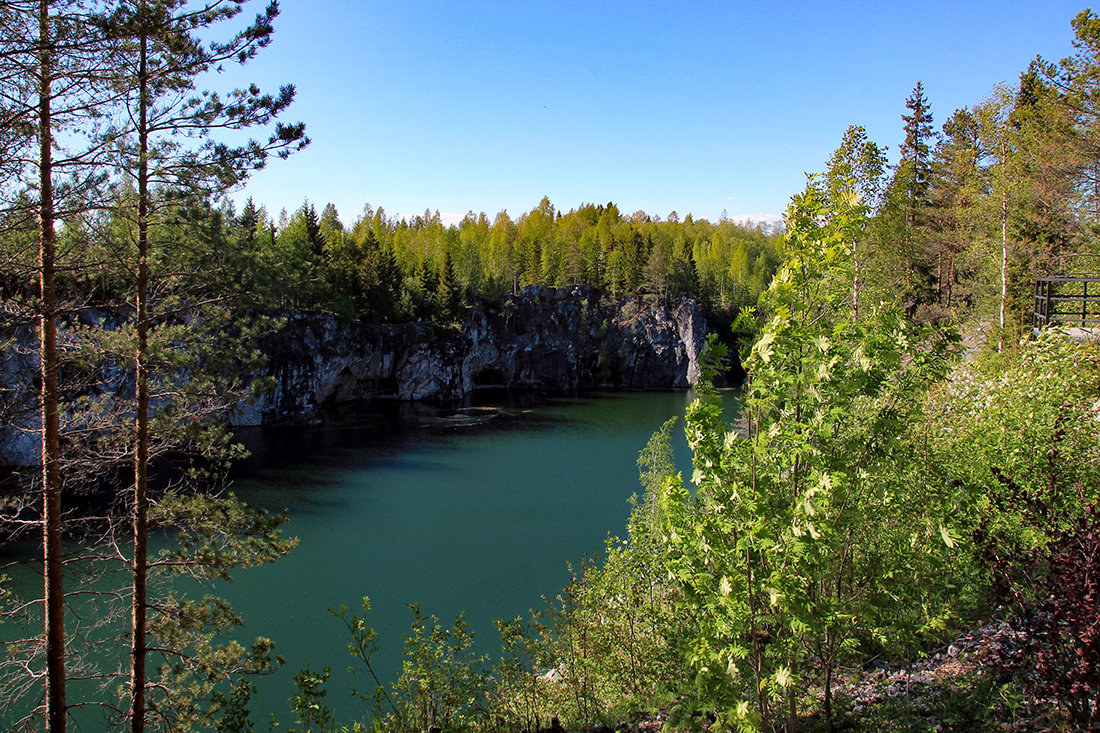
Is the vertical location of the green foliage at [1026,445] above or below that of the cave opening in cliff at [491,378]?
above

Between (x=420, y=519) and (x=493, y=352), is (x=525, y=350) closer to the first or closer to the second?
(x=493, y=352)

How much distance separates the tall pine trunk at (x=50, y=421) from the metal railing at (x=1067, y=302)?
13.0 metres

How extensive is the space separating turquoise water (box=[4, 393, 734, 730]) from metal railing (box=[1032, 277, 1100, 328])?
13827 mm

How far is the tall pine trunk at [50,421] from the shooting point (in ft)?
20.8

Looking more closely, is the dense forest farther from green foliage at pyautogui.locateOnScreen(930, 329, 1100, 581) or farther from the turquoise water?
the turquoise water

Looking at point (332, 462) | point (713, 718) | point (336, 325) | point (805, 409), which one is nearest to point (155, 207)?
point (805, 409)

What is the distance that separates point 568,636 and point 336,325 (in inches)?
1864

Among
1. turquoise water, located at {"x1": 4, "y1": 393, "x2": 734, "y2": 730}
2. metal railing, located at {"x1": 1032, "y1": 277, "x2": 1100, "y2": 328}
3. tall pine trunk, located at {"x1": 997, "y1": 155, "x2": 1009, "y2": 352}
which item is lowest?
turquoise water, located at {"x1": 4, "y1": 393, "x2": 734, "y2": 730}

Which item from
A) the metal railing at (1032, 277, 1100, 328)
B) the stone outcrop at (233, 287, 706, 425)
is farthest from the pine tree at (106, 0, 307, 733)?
the stone outcrop at (233, 287, 706, 425)

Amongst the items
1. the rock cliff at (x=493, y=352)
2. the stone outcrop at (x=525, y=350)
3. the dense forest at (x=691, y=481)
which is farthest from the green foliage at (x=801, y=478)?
the stone outcrop at (x=525, y=350)

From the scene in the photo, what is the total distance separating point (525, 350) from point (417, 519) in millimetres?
43182

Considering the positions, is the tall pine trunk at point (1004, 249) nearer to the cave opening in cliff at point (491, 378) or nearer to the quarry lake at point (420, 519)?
the quarry lake at point (420, 519)

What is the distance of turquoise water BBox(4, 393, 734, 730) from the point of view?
17859mm

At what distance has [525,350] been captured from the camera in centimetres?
6975
